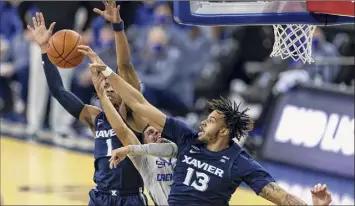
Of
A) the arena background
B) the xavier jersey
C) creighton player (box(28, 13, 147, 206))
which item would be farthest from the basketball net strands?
the arena background

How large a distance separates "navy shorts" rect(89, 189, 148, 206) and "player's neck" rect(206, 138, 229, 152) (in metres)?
1.16

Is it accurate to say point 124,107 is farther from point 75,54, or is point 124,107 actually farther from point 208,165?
point 208,165

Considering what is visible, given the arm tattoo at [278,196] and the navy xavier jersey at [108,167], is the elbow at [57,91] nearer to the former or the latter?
the navy xavier jersey at [108,167]

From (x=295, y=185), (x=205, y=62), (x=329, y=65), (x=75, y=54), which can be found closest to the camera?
(x=75, y=54)

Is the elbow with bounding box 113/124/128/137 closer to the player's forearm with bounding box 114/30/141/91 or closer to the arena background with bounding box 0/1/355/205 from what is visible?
the player's forearm with bounding box 114/30/141/91

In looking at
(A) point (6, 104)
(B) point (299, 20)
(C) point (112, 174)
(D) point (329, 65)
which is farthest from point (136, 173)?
(A) point (6, 104)

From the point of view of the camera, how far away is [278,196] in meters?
6.91

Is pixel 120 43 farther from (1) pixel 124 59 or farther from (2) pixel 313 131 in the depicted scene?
(2) pixel 313 131

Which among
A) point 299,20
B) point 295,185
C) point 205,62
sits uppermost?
point 299,20

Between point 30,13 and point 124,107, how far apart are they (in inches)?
367

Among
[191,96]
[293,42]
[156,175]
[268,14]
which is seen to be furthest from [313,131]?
[156,175]

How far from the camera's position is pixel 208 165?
Result: 7.25 metres

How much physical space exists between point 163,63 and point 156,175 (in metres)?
8.32

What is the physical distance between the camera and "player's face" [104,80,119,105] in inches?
317
